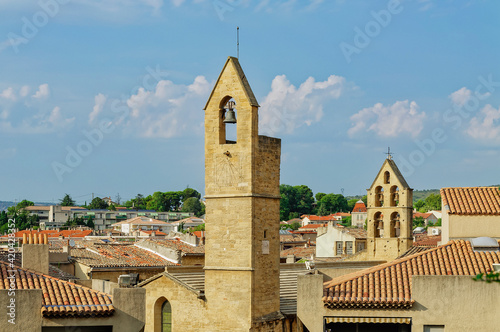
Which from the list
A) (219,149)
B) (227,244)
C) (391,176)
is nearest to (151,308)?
(227,244)

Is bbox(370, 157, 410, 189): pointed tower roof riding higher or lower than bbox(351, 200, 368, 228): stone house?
higher

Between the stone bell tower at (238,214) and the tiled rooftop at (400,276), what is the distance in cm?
390

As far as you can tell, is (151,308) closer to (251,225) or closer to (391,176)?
(251,225)

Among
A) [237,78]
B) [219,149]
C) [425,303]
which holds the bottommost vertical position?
[425,303]

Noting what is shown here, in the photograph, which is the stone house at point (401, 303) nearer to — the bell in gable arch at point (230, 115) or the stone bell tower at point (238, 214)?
the stone bell tower at point (238, 214)

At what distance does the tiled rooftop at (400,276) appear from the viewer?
22.3 m

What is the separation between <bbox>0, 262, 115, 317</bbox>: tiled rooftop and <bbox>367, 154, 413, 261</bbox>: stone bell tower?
2175 centimetres

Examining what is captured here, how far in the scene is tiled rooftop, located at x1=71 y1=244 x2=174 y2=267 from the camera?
4225cm

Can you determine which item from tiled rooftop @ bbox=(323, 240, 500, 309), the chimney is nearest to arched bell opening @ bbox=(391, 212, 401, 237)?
tiled rooftop @ bbox=(323, 240, 500, 309)

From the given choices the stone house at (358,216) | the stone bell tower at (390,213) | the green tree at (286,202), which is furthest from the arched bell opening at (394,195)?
the green tree at (286,202)

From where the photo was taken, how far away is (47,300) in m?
20.2

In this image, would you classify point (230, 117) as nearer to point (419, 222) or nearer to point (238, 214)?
point (238, 214)

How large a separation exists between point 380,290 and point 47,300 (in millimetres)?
9550

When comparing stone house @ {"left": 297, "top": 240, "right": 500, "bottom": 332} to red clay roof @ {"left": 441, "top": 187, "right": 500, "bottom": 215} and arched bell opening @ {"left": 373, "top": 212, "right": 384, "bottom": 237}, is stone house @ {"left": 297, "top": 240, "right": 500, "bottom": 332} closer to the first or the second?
red clay roof @ {"left": 441, "top": 187, "right": 500, "bottom": 215}
